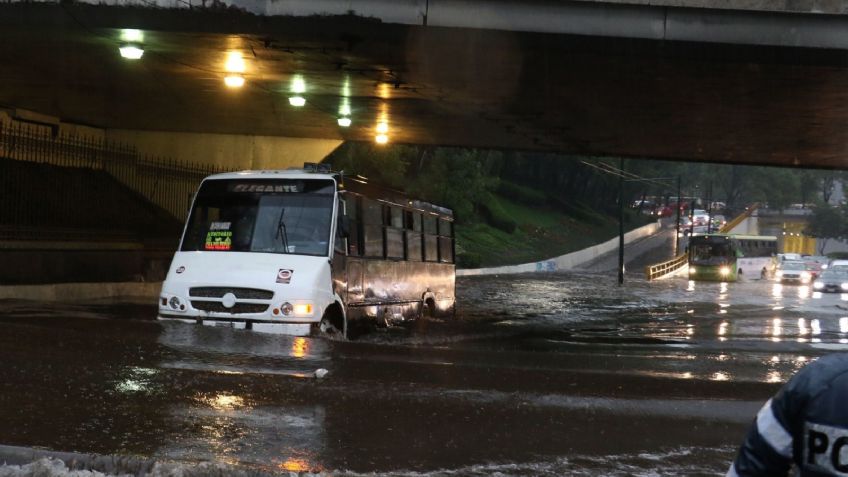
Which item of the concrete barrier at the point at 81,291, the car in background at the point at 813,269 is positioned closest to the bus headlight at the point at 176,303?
the concrete barrier at the point at 81,291

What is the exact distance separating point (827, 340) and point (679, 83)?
7073mm

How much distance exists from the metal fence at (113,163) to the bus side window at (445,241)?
9264 mm

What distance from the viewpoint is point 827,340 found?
21531 millimetres

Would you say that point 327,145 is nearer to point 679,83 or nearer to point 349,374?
point 679,83

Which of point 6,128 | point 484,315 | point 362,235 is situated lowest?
point 484,315

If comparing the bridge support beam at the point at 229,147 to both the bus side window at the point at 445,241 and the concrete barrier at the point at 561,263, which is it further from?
the concrete barrier at the point at 561,263

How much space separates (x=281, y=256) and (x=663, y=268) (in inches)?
2127

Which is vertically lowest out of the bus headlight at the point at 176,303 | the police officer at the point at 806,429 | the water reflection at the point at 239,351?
the water reflection at the point at 239,351

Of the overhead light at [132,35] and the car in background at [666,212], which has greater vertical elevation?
the car in background at [666,212]

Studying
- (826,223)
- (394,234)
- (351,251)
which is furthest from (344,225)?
(826,223)

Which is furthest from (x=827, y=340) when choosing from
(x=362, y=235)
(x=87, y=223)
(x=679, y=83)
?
(x=87, y=223)

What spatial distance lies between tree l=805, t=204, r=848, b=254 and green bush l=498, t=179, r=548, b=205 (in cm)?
5245

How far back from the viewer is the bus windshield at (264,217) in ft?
46.6

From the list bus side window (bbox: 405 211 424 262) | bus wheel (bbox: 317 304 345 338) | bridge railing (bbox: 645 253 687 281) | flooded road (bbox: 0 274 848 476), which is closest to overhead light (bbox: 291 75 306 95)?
bus side window (bbox: 405 211 424 262)
